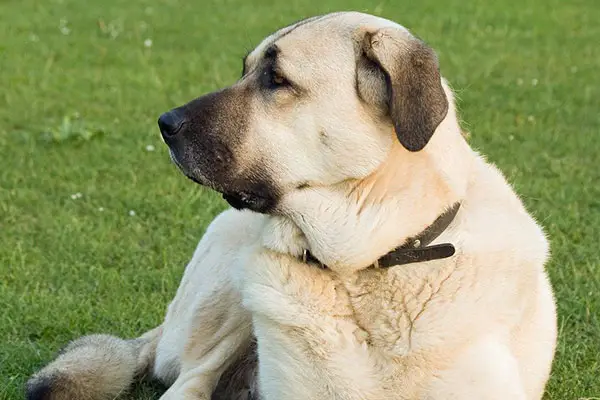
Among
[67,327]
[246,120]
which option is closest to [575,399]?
[246,120]

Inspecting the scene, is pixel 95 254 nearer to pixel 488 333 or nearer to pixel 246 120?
pixel 246 120

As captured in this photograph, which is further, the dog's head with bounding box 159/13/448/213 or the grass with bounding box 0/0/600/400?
the grass with bounding box 0/0/600/400

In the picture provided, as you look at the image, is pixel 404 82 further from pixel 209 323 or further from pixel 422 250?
pixel 209 323

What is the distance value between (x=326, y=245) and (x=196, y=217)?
293 cm

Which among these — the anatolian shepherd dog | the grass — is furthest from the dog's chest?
the grass

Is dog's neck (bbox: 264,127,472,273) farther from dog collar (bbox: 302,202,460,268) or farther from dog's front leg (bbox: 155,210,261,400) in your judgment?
dog's front leg (bbox: 155,210,261,400)

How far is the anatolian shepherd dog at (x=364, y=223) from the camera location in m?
3.63

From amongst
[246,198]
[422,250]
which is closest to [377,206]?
[422,250]

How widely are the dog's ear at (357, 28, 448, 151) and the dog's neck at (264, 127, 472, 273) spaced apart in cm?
20

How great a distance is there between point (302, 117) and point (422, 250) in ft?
1.98

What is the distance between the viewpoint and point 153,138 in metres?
8.34

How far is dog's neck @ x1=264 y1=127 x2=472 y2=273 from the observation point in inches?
146

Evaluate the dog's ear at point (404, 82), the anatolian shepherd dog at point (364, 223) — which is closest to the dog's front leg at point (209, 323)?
the anatolian shepherd dog at point (364, 223)

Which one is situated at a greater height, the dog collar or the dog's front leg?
the dog collar
